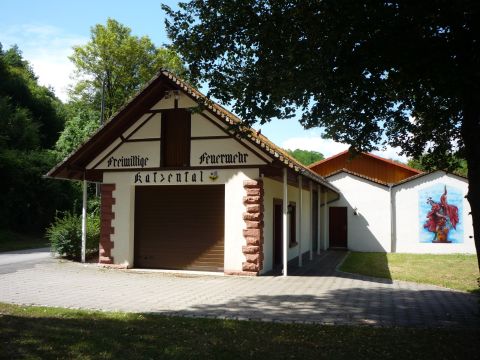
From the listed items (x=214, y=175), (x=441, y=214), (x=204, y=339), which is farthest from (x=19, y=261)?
(x=441, y=214)

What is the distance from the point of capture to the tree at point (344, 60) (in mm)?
6434

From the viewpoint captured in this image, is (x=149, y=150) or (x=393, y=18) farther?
(x=149, y=150)

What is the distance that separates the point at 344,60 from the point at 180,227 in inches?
348

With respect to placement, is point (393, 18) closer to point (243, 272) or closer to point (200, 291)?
point (200, 291)

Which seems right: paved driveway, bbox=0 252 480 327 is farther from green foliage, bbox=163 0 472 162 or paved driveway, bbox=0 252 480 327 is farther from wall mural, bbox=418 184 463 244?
wall mural, bbox=418 184 463 244

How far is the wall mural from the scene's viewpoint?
22906mm

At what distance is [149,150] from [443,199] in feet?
52.2

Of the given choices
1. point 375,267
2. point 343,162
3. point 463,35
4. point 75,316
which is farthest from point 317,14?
point 343,162

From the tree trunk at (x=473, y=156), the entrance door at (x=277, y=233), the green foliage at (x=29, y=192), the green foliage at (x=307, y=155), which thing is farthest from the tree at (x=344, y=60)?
the green foliage at (x=307, y=155)

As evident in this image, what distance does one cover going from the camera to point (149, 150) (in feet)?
47.3

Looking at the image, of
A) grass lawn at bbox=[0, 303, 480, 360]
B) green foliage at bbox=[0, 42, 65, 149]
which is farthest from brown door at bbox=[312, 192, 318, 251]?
green foliage at bbox=[0, 42, 65, 149]

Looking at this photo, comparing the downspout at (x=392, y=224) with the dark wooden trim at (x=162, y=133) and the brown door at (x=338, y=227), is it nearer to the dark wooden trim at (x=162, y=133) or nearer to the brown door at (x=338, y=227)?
the brown door at (x=338, y=227)

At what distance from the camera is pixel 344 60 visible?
22.8ft

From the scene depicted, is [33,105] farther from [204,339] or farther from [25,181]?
[204,339]
